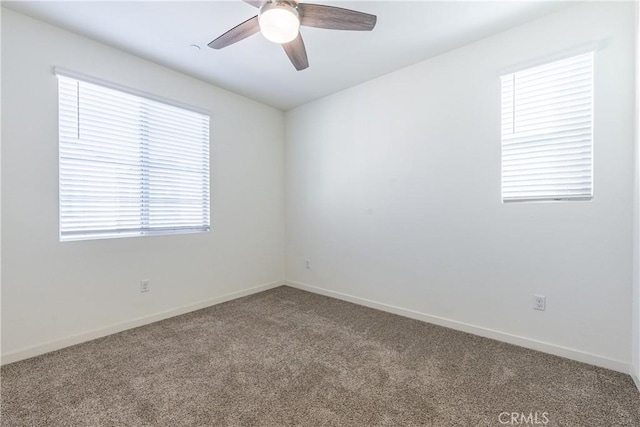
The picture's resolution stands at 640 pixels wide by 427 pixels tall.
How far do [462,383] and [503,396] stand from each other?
22 cm

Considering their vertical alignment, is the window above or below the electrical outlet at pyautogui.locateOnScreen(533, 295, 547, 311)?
above

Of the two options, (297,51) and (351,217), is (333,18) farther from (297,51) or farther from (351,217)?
(351,217)

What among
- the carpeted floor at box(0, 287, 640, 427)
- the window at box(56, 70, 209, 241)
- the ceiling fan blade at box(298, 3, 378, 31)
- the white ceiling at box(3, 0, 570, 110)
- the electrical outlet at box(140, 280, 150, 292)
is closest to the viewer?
the carpeted floor at box(0, 287, 640, 427)

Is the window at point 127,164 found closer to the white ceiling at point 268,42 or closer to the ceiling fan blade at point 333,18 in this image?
the white ceiling at point 268,42

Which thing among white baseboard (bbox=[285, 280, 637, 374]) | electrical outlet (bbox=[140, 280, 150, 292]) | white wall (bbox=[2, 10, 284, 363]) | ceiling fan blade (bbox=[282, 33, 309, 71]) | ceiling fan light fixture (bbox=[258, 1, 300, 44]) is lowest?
white baseboard (bbox=[285, 280, 637, 374])

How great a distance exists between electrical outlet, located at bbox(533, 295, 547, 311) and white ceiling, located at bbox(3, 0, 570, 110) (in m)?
2.21

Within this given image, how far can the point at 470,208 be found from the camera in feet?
8.38

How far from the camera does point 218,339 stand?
8.09ft

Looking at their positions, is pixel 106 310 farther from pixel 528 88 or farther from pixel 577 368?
pixel 528 88

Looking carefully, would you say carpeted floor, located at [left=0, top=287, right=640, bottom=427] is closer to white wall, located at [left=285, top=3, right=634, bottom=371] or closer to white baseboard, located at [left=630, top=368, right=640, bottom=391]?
white baseboard, located at [left=630, top=368, right=640, bottom=391]

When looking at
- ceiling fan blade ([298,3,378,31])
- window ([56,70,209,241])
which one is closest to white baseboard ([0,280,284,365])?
window ([56,70,209,241])

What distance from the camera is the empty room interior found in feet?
5.74

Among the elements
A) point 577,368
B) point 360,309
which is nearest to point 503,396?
point 577,368

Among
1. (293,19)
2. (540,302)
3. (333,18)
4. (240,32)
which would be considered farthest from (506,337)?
(240,32)
